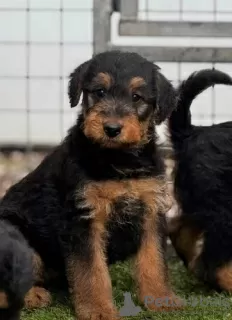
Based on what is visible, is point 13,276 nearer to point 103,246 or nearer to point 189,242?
point 103,246

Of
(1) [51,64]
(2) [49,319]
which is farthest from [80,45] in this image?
(2) [49,319]

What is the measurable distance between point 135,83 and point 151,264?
105 cm

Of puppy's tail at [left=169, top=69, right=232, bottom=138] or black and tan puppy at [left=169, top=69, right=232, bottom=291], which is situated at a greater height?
puppy's tail at [left=169, top=69, right=232, bottom=138]

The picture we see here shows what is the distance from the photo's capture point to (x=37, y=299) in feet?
16.5

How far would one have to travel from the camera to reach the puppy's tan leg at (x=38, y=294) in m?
5.00

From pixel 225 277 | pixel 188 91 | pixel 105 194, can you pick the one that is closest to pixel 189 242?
pixel 225 277

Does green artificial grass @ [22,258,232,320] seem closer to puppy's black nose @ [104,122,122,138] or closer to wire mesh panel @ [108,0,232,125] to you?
puppy's black nose @ [104,122,122,138]

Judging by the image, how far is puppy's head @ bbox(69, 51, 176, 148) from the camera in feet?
15.1

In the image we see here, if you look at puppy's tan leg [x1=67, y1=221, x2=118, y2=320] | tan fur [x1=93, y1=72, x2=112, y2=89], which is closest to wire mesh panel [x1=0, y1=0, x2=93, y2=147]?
tan fur [x1=93, y1=72, x2=112, y2=89]

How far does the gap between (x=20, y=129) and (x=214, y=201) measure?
10.4 feet

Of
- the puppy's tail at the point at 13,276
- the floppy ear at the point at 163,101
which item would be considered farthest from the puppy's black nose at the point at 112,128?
the puppy's tail at the point at 13,276

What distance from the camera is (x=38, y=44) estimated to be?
25.8 ft

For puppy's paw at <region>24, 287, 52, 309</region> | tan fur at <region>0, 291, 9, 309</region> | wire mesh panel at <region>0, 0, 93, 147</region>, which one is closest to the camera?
tan fur at <region>0, 291, 9, 309</region>

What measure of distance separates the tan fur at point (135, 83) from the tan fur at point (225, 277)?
4.20ft
